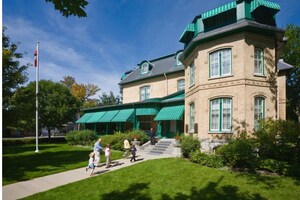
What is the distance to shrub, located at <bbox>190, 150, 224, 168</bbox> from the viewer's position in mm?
12377

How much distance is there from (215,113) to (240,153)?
14.1 feet

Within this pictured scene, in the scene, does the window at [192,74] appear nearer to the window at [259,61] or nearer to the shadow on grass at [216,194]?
the window at [259,61]

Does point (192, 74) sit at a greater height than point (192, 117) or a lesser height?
greater

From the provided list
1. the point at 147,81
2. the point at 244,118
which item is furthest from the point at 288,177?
the point at 147,81

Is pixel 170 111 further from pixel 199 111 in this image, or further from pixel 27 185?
pixel 27 185

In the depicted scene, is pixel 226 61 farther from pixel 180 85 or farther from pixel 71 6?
pixel 71 6

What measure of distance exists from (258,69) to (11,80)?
17.0 m

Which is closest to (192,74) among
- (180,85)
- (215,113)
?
(215,113)

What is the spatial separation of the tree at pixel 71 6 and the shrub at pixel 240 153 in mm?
10556

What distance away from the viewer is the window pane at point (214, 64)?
15.8m

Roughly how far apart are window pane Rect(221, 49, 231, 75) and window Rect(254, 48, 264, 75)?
1730mm

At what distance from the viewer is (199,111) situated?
16.2 meters

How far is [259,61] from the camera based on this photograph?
15367mm

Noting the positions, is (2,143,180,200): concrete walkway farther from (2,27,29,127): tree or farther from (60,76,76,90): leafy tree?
(60,76,76,90): leafy tree
